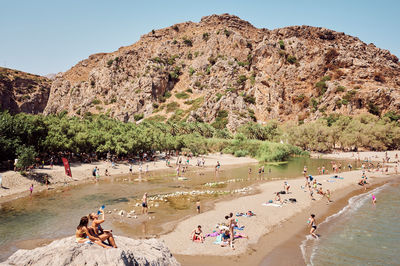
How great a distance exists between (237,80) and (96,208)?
312ft

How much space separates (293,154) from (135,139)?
44514mm

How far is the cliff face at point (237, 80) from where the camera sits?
99.9 m

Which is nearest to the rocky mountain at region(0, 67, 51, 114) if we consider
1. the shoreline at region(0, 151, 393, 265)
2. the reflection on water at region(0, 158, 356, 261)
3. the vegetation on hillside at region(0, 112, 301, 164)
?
the vegetation on hillside at region(0, 112, 301, 164)

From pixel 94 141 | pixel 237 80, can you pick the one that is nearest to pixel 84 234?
pixel 94 141

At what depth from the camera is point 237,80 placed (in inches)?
4395

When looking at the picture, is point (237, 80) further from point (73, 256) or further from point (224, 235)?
point (73, 256)

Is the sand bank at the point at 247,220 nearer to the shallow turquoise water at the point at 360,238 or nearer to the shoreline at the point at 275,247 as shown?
the shoreline at the point at 275,247

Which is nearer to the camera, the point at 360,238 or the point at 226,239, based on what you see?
the point at 226,239

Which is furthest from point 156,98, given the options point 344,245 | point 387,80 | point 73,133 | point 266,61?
point 344,245

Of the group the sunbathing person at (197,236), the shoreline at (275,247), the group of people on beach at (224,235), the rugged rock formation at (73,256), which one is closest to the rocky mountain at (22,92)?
the sunbathing person at (197,236)

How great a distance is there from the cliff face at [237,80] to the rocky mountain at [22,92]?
37.9ft

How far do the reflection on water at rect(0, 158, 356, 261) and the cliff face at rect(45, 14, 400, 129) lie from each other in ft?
200

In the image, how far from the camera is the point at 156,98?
382 feet

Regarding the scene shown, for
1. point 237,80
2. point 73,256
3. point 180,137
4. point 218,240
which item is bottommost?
point 218,240
